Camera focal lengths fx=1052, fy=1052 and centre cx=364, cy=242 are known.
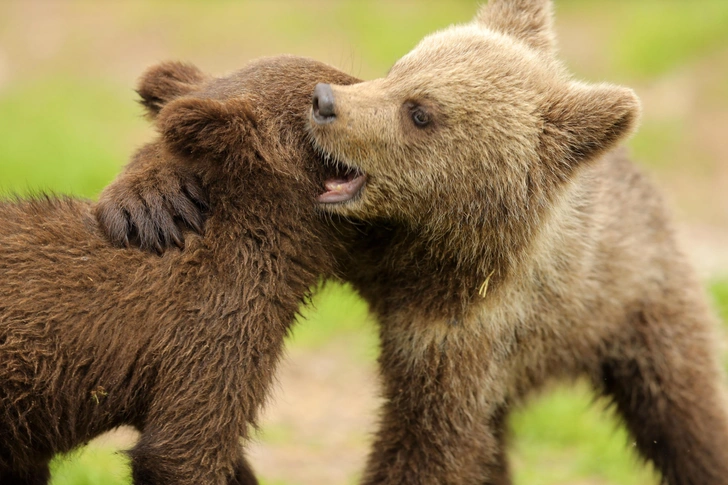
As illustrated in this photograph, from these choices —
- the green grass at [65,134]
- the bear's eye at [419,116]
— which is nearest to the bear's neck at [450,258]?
the bear's eye at [419,116]

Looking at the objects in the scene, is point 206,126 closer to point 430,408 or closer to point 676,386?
point 430,408

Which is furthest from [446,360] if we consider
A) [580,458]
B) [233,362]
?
[580,458]

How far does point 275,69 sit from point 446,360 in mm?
1589

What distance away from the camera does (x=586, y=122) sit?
467 cm

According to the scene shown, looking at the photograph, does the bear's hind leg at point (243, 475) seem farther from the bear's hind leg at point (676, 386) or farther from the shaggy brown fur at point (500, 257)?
the bear's hind leg at point (676, 386)

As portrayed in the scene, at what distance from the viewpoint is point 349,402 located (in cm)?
883

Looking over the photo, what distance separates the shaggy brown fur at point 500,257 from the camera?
4.70 m

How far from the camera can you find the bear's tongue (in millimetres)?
4664

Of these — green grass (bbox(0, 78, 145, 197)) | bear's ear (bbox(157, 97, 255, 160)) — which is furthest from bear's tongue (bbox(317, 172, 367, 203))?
green grass (bbox(0, 78, 145, 197))

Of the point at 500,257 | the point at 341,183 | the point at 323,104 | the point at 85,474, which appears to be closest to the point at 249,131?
the point at 323,104

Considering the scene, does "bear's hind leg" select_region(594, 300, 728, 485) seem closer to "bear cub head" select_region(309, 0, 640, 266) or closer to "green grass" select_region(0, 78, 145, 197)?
"bear cub head" select_region(309, 0, 640, 266)

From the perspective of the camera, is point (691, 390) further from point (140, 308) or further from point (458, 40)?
point (140, 308)

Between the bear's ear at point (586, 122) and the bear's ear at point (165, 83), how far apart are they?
5.53 feet

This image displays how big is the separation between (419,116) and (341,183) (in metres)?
0.46
